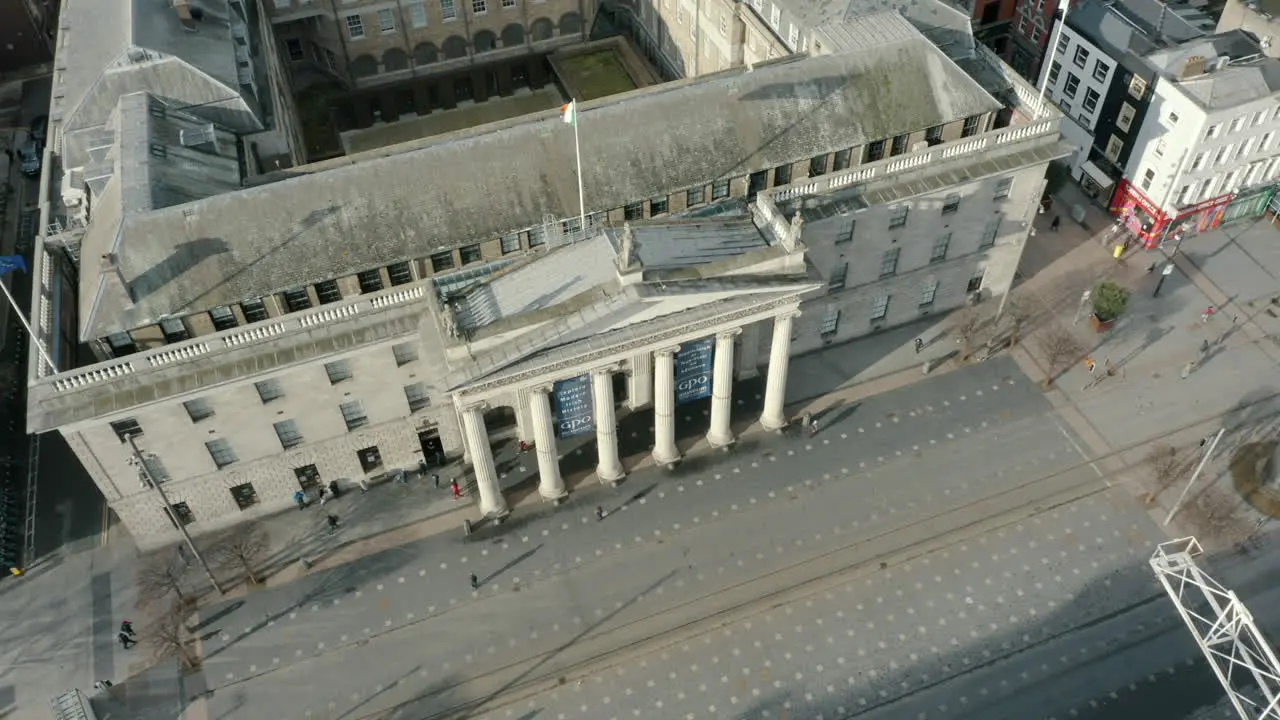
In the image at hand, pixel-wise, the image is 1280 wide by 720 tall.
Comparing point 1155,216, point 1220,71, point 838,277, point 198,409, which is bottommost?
point 198,409

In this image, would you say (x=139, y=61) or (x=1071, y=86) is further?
(x=1071, y=86)

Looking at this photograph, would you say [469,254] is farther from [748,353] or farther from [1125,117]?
[1125,117]

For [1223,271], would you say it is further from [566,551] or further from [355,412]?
[355,412]

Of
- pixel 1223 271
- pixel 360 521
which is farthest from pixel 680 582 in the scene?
pixel 1223 271

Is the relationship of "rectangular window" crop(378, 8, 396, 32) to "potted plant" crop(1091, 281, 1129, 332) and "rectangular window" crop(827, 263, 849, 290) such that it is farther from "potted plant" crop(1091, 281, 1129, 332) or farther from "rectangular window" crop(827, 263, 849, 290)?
"potted plant" crop(1091, 281, 1129, 332)

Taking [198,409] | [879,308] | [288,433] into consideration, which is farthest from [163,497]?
[879,308]

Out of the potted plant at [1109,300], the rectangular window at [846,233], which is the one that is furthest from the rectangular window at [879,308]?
the potted plant at [1109,300]

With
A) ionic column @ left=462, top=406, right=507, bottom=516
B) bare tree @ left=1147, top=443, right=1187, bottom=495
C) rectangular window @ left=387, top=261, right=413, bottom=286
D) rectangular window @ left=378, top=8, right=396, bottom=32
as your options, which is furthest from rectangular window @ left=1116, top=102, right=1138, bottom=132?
rectangular window @ left=378, top=8, right=396, bottom=32
